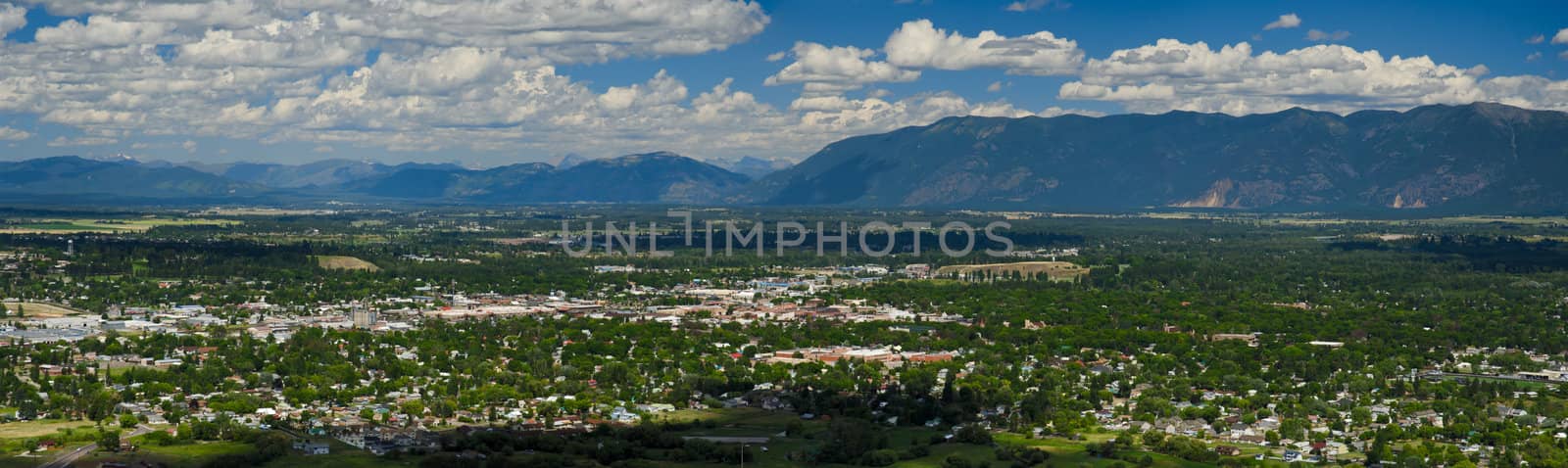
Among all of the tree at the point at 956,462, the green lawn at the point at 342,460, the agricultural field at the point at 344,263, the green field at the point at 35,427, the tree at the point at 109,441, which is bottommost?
the tree at the point at 956,462

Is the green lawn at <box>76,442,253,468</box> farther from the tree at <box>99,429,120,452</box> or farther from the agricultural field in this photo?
the agricultural field

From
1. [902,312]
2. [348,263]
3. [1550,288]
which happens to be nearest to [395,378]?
[902,312]

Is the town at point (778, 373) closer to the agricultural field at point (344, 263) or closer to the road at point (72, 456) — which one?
the road at point (72, 456)

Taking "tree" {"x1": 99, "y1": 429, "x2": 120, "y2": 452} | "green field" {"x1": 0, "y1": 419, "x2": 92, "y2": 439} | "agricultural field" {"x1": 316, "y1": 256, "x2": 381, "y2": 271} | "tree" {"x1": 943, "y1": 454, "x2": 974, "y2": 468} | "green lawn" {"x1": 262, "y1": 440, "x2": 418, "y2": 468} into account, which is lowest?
"tree" {"x1": 943, "y1": 454, "x2": 974, "y2": 468}

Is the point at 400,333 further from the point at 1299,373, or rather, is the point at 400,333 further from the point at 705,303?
the point at 1299,373

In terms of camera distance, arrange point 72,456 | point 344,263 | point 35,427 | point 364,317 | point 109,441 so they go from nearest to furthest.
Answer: point 72,456, point 109,441, point 35,427, point 364,317, point 344,263

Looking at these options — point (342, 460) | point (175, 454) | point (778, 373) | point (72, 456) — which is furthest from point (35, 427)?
point (778, 373)

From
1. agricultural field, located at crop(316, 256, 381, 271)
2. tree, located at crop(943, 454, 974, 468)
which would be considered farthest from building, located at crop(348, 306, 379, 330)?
tree, located at crop(943, 454, 974, 468)

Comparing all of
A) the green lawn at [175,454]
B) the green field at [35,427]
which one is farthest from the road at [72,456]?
the green field at [35,427]

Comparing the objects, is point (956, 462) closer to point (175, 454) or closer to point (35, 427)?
point (175, 454)

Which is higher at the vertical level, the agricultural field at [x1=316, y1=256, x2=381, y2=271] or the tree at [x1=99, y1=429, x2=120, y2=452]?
the agricultural field at [x1=316, y1=256, x2=381, y2=271]

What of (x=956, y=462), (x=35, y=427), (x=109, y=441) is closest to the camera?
(x=956, y=462)
